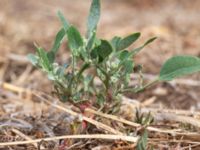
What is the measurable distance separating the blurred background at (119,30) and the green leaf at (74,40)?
0.87 metres

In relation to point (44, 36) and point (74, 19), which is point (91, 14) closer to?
point (44, 36)

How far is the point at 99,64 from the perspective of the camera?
1.33 m

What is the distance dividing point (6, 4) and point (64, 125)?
2295 millimetres

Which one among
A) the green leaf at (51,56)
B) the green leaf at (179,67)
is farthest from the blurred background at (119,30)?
the green leaf at (51,56)

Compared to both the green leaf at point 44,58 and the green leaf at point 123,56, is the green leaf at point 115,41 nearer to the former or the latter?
the green leaf at point 123,56

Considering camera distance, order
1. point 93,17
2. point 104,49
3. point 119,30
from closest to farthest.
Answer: point 104,49, point 93,17, point 119,30

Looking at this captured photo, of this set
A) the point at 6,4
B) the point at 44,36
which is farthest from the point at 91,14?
the point at 6,4

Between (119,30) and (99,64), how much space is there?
2073mm

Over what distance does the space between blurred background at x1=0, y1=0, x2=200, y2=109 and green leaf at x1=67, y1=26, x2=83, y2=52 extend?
0.87 metres

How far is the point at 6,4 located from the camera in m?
3.66

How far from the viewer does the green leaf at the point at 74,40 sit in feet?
4.34

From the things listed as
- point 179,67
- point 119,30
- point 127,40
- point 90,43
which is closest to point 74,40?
point 90,43

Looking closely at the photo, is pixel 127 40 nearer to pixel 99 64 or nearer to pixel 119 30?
pixel 99 64

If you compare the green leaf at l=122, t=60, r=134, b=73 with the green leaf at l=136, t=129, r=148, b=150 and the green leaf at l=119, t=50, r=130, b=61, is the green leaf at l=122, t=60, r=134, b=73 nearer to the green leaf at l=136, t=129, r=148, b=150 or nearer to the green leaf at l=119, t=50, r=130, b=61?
the green leaf at l=119, t=50, r=130, b=61
